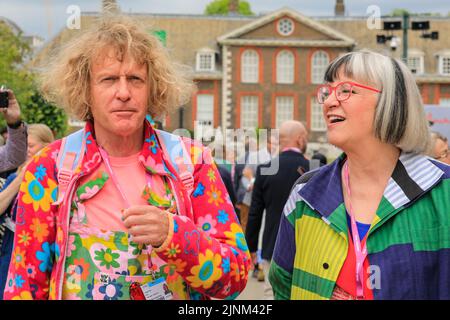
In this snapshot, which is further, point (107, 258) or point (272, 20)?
point (272, 20)

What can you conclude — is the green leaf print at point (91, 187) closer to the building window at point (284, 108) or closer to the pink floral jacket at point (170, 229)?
the pink floral jacket at point (170, 229)

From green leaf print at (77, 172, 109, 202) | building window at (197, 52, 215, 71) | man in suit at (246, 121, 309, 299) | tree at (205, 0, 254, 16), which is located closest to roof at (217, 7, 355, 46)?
building window at (197, 52, 215, 71)

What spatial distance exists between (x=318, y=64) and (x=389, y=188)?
4907 cm

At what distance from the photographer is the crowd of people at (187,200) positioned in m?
2.56

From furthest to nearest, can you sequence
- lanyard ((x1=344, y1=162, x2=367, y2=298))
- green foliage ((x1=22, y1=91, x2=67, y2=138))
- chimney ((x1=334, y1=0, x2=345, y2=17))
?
1. chimney ((x1=334, y1=0, x2=345, y2=17))
2. green foliage ((x1=22, y1=91, x2=67, y2=138))
3. lanyard ((x1=344, y1=162, x2=367, y2=298))

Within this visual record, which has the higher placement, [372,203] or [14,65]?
[14,65]

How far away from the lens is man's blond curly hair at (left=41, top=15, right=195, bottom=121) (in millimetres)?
2691

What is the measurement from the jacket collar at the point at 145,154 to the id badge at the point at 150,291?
1.20 ft

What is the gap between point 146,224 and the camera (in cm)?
235

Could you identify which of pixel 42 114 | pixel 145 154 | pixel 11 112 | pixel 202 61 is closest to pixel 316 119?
pixel 202 61

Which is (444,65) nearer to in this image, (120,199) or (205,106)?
(205,106)

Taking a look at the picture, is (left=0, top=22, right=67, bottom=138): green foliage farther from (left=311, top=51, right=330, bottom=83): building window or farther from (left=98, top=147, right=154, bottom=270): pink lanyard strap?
(left=311, top=51, right=330, bottom=83): building window

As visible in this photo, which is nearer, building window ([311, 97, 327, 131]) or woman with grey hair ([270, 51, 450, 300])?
woman with grey hair ([270, 51, 450, 300])
